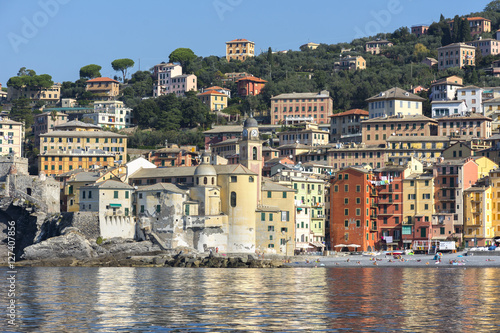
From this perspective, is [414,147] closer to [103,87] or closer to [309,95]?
[309,95]

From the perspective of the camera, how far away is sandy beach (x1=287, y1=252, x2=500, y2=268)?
85938 mm

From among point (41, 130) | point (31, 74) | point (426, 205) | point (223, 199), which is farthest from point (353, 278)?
point (31, 74)

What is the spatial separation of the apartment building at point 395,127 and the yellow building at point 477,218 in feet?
87.7

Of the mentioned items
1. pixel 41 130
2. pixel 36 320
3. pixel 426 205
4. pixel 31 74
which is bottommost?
pixel 36 320

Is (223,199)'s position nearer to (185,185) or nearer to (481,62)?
(185,185)

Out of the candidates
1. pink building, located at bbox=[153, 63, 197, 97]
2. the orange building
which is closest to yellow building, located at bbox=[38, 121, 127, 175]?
the orange building

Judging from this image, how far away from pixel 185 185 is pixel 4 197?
1890 centimetres

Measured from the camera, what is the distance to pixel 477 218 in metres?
97.6

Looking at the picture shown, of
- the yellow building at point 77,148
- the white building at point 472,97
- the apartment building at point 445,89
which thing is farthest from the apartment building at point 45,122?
the white building at point 472,97

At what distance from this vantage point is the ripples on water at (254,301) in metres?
41.3

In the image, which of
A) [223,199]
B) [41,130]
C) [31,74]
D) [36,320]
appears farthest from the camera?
[31,74]

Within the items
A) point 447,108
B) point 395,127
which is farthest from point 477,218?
point 447,108

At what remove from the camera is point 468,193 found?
98.4 meters

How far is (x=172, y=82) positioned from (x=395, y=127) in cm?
6465
